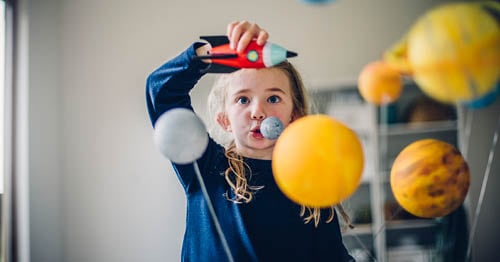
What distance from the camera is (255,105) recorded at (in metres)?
0.77

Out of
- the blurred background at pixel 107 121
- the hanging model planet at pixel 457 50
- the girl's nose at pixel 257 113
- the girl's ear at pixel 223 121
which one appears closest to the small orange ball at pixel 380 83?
the hanging model planet at pixel 457 50

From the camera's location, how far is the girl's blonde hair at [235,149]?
0.79 meters

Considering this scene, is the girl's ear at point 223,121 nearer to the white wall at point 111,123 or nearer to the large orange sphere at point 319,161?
the large orange sphere at point 319,161

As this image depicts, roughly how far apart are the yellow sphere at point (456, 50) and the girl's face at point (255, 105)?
1.16 feet

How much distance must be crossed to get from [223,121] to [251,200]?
18cm

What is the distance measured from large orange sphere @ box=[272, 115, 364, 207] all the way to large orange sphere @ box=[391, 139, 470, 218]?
127 millimetres

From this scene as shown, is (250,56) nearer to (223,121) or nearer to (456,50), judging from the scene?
(456,50)

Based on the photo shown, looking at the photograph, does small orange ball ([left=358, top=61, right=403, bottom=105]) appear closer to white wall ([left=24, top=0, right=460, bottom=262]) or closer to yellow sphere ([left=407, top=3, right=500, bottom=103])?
yellow sphere ([left=407, top=3, right=500, bottom=103])

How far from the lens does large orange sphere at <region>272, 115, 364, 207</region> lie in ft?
1.59

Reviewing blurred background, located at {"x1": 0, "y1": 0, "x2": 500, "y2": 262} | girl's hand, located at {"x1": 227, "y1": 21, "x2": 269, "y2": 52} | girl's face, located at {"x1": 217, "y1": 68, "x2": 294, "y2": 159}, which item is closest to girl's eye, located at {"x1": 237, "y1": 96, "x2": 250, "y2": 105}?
girl's face, located at {"x1": 217, "y1": 68, "x2": 294, "y2": 159}

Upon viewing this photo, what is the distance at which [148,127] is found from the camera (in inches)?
69.9

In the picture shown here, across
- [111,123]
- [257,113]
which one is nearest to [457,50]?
[257,113]

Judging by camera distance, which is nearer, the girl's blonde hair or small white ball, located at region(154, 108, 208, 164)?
small white ball, located at region(154, 108, 208, 164)

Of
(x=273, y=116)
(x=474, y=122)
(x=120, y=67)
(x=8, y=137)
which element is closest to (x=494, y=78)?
(x=273, y=116)
